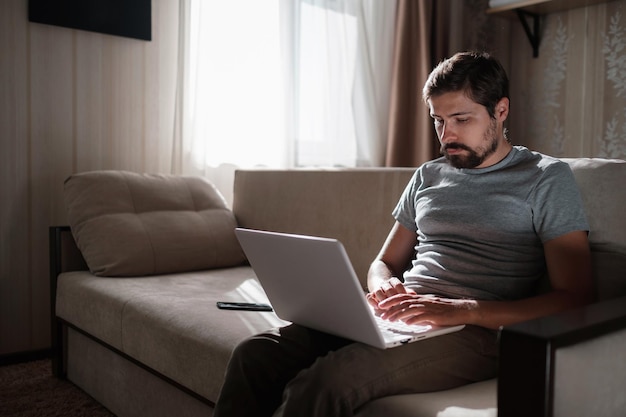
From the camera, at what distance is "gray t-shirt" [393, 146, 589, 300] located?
130 centimetres

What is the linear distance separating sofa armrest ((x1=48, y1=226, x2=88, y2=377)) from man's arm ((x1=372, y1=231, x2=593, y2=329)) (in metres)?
1.53

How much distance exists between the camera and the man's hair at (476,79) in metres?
1.42

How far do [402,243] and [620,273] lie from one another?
0.52 m

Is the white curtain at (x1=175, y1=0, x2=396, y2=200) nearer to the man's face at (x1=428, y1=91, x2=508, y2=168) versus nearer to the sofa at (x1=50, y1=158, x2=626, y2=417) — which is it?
the sofa at (x1=50, y1=158, x2=626, y2=417)

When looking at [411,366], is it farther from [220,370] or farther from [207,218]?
[207,218]

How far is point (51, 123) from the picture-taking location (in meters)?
2.57

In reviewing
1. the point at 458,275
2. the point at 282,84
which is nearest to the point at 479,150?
the point at 458,275

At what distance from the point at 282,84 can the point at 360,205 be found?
1.10 meters

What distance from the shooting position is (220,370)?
1523mm

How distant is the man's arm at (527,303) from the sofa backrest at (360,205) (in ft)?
0.49

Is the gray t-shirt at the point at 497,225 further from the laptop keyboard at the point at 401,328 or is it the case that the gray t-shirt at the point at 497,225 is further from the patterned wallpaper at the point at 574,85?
the patterned wallpaper at the point at 574,85

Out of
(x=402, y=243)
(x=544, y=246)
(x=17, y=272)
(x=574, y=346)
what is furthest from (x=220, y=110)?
(x=574, y=346)

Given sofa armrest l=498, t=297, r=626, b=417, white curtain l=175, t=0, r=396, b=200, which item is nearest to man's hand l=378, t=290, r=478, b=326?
sofa armrest l=498, t=297, r=626, b=417

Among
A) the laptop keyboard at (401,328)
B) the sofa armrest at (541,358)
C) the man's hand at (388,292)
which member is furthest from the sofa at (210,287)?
the man's hand at (388,292)
